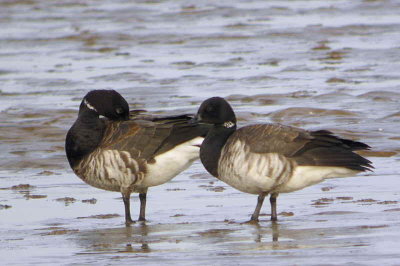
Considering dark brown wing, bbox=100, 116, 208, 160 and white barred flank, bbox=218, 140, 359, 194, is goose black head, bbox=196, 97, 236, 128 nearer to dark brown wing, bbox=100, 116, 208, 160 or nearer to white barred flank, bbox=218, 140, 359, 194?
dark brown wing, bbox=100, 116, 208, 160

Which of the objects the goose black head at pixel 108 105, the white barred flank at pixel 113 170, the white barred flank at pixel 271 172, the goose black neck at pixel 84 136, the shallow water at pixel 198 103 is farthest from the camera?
the goose black head at pixel 108 105

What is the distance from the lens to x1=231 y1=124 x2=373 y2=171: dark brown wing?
391 inches

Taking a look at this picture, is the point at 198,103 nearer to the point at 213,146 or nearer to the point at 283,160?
the point at 213,146

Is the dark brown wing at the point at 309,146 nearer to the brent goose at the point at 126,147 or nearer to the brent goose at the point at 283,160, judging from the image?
the brent goose at the point at 283,160

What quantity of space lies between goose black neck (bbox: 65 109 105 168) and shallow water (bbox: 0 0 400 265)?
1.74 ft

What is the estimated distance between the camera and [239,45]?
2497cm

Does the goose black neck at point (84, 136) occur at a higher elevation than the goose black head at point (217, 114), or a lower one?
lower

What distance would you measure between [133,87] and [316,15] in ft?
34.8

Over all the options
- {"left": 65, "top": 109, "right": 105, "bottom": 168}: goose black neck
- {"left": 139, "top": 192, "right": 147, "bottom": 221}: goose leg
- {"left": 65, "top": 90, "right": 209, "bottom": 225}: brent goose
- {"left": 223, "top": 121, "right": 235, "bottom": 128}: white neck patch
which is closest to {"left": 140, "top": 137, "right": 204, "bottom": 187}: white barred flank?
{"left": 65, "top": 90, "right": 209, "bottom": 225}: brent goose

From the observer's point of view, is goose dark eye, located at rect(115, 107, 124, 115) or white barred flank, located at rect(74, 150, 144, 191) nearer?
white barred flank, located at rect(74, 150, 144, 191)

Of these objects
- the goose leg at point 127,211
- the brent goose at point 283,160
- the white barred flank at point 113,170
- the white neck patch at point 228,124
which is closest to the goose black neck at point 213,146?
the white neck patch at point 228,124

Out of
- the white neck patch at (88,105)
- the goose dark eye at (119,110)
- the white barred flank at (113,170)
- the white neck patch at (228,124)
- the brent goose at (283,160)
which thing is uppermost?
the white neck patch at (88,105)

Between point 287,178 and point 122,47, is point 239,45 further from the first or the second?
point 287,178

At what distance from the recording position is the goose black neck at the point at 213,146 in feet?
34.2
